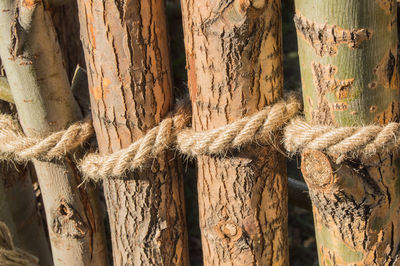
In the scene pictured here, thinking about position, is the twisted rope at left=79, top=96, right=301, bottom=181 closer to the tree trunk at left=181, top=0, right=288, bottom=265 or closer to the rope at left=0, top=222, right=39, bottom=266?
the tree trunk at left=181, top=0, right=288, bottom=265

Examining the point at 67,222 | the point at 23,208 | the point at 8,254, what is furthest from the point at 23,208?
the point at 67,222

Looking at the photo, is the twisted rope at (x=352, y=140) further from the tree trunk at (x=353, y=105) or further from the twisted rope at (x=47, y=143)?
the twisted rope at (x=47, y=143)

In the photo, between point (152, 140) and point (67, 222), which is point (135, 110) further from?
point (67, 222)

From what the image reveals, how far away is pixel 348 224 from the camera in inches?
40.6

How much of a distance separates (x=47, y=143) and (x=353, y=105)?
733 millimetres

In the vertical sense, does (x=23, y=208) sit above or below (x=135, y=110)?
below

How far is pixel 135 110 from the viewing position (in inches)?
45.7

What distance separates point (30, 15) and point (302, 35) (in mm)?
630

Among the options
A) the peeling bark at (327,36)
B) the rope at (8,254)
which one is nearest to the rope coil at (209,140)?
the peeling bark at (327,36)

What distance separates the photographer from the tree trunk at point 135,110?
3.62ft

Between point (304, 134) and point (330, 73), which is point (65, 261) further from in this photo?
point (330, 73)

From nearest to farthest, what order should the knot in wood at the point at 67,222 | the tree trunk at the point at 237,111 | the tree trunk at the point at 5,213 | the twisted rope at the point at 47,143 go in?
the tree trunk at the point at 237,111
the twisted rope at the point at 47,143
the knot in wood at the point at 67,222
the tree trunk at the point at 5,213

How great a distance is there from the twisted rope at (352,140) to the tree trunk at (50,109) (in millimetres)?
643

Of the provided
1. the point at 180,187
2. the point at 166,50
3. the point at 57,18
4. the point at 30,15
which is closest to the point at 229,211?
the point at 180,187
